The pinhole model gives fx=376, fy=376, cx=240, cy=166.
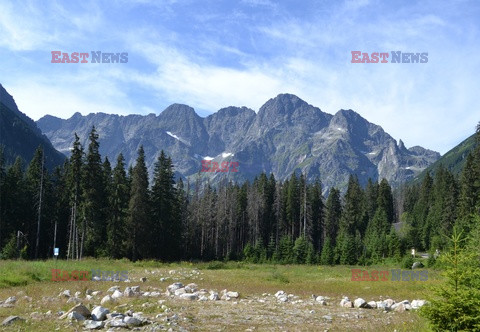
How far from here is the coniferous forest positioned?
51688 mm

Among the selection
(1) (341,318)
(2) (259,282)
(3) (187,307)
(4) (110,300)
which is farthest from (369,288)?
(4) (110,300)

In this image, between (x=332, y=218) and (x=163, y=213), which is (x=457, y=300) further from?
(x=332, y=218)

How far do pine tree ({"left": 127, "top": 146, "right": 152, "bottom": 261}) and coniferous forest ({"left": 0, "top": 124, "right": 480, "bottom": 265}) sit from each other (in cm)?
14

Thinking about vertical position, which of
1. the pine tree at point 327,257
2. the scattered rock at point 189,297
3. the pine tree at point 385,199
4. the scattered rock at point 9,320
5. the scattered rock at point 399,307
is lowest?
the pine tree at point 327,257

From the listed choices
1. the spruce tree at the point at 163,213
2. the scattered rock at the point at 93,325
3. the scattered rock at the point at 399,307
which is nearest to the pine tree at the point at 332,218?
the spruce tree at the point at 163,213

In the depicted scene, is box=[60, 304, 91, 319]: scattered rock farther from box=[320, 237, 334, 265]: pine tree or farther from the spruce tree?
box=[320, 237, 334, 265]: pine tree

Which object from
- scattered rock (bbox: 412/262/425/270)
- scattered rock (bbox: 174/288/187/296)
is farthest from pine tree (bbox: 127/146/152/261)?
scattered rock (bbox: 412/262/425/270)

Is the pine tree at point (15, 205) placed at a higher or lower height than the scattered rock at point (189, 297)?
higher

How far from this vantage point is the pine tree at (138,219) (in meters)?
53.2

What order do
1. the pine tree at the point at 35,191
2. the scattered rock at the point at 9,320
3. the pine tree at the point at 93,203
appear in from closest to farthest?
the scattered rock at the point at 9,320, the pine tree at the point at 93,203, the pine tree at the point at 35,191

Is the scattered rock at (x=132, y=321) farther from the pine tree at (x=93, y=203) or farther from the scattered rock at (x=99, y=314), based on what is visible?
the pine tree at (x=93, y=203)

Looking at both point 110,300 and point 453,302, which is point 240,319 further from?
point 453,302

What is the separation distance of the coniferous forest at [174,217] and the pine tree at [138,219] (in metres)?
0.14

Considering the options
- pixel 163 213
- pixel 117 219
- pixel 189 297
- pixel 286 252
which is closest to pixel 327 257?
pixel 286 252
